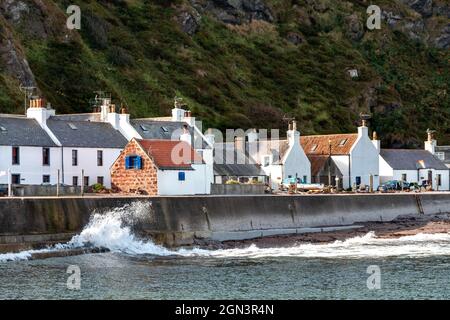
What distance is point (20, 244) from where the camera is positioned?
53719mm

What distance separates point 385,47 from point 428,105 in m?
23.3

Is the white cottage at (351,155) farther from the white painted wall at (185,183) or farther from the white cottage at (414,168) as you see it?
the white painted wall at (185,183)

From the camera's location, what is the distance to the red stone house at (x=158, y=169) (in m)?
69.1

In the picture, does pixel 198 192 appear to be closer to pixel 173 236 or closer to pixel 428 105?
pixel 173 236

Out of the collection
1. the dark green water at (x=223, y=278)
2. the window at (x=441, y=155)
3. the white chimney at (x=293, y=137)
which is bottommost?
the dark green water at (x=223, y=278)

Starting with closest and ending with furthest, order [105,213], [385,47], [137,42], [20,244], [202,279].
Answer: [202,279]
[20,244]
[105,213]
[137,42]
[385,47]

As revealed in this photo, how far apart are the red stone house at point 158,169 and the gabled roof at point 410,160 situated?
33945mm

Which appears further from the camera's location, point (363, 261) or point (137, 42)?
point (137, 42)

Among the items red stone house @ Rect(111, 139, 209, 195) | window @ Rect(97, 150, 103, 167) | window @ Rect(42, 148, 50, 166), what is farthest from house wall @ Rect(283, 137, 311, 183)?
window @ Rect(42, 148, 50, 166)

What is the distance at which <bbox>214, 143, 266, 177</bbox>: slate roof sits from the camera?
88.1 m

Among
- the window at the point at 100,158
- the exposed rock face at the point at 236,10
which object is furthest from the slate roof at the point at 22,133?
the exposed rock face at the point at 236,10
